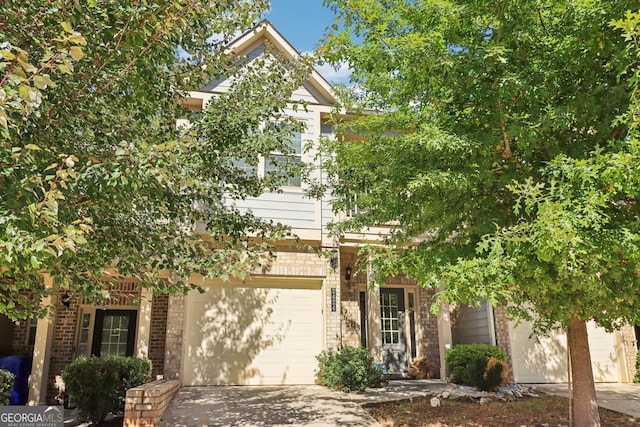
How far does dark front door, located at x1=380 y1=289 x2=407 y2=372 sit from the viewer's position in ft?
42.7

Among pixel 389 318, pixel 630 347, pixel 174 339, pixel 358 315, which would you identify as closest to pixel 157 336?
pixel 174 339

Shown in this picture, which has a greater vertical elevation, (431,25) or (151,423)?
(431,25)

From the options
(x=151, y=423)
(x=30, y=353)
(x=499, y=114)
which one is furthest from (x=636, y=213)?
(x=30, y=353)

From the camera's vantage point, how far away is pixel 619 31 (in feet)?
15.8

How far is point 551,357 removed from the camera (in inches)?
485

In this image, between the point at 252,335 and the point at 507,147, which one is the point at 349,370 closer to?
the point at 252,335

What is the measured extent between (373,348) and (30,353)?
8665 mm

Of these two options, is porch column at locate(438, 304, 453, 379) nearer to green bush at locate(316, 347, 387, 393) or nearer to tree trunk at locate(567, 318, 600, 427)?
green bush at locate(316, 347, 387, 393)

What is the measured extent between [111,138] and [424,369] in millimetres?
10926

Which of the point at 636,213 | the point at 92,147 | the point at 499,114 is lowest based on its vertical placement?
the point at 636,213

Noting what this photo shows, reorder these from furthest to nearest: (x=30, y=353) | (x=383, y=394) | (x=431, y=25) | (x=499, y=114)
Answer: (x=30, y=353)
(x=383, y=394)
(x=431, y=25)
(x=499, y=114)

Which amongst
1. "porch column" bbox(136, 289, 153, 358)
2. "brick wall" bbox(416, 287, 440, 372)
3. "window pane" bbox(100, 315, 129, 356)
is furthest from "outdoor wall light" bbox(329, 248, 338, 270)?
"window pane" bbox(100, 315, 129, 356)

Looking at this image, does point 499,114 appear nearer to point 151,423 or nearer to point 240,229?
point 240,229

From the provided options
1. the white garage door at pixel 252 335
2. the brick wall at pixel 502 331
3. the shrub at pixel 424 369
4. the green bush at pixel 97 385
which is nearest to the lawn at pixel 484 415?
the brick wall at pixel 502 331
